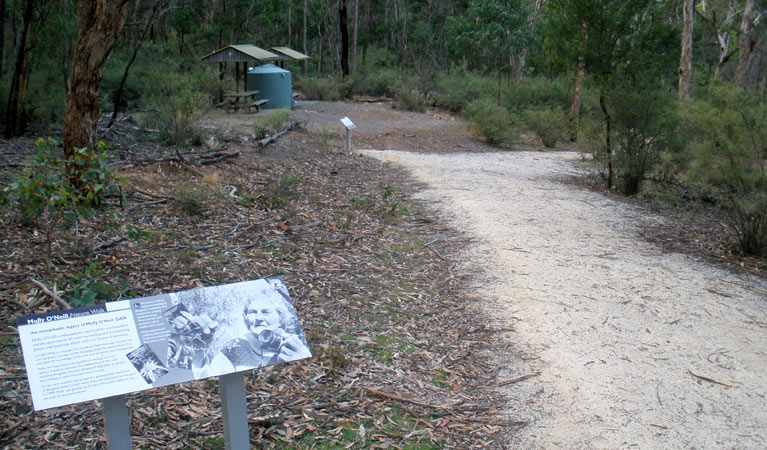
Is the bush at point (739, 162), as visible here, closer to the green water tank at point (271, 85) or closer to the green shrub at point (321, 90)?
the green water tank at point (271, 85)

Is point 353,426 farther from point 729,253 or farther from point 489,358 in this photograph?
point 729,253

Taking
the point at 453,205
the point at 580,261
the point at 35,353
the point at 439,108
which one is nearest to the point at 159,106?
the point at 453,205

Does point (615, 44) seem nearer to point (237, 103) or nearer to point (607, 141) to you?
point (607, 141)

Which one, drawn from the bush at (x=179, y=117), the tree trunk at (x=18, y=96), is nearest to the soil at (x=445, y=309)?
the tree trunk at (x=18, y=96)

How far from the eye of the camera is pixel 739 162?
727 cm

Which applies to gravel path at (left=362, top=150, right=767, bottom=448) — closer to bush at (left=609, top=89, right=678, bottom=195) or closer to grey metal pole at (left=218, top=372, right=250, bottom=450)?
grey metal pole at (left=218, top=372, right=250, bottom=450)

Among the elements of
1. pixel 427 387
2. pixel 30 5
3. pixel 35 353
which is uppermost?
pixel 30 5

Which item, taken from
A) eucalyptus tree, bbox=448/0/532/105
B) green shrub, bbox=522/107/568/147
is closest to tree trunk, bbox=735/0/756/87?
green shrub, bbox=522/107/568/147

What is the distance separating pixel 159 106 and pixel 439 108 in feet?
54.5

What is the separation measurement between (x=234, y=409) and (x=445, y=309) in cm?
312

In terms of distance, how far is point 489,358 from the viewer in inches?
192

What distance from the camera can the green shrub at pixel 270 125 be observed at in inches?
511

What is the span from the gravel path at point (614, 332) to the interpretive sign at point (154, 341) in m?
1.73

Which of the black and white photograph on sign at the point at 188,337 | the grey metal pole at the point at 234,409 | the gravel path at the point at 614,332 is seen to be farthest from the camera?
the gravel path at the point at 614,332
